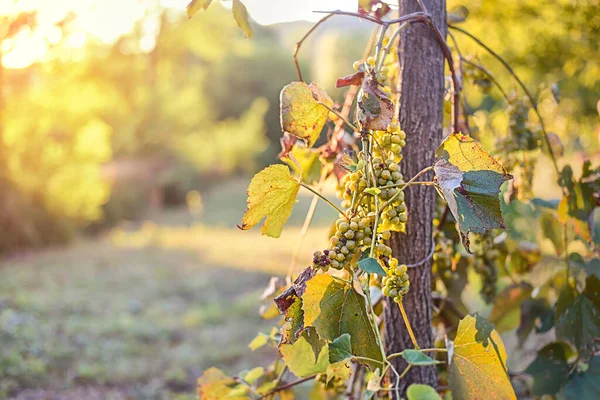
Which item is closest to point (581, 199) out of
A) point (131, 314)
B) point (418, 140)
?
point (418, 140)

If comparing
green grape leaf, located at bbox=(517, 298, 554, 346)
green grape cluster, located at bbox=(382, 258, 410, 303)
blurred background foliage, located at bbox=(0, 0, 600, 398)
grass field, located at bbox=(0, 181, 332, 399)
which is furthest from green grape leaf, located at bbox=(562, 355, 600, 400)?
grass field, located at bbox=(0, 181, 332, 399)

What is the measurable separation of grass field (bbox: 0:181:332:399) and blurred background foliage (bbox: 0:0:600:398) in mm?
13

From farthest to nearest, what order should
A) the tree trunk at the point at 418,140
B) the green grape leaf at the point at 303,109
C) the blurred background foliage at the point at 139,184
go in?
1. the blurred background foliage at the point at 139,184
2. the tree trunk at the point at 418,140
3. the green grape leaf at the point at 303,109

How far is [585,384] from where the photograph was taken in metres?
0.96

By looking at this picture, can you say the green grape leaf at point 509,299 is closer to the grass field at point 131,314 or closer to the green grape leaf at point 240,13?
the green grape leaf at point 240,13

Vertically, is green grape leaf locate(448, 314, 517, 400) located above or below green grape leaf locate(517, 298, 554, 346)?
above

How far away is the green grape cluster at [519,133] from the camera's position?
100 cm

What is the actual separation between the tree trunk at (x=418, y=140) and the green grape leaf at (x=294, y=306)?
0.24 m

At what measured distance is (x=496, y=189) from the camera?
1.95 ft

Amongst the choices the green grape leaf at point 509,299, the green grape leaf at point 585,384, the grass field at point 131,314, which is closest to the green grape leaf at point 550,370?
the green grape leaf at point 585,384

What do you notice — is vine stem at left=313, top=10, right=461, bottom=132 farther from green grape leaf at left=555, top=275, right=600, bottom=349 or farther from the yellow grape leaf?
green grape leaf at left=555, top=275, right=600, bottom=349

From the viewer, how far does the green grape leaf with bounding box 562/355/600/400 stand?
0.94 m

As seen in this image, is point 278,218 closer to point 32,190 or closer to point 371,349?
point 371,349

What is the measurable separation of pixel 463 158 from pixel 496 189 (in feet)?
0.17
